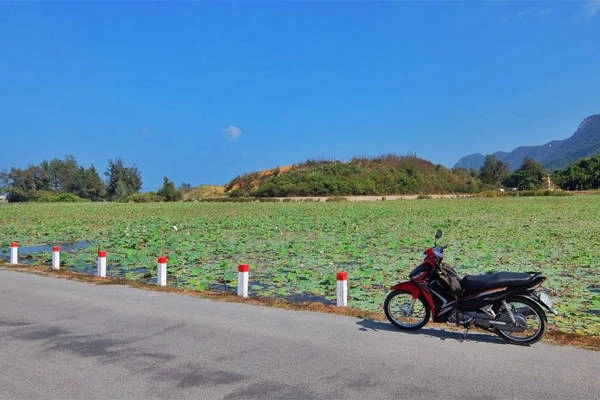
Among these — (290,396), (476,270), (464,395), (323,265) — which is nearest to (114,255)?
(323,265)

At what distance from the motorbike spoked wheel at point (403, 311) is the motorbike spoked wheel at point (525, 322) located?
918mm

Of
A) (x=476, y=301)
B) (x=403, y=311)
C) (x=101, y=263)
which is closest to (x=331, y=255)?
(x=101, y=263)

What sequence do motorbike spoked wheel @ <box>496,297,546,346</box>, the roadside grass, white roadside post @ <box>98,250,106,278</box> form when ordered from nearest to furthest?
motorbike spoked wheel @ <box>496,297,546,346</box>, the roadside grass, white roadside post @ <box>98,250,106,278</box>

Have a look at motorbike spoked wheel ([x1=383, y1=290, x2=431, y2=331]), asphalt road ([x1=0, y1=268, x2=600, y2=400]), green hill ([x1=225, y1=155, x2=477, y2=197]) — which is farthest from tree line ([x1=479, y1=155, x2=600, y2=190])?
asphalt road ([x1=0, y1=268, x2=600, y2=400])

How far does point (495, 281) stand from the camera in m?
5.08

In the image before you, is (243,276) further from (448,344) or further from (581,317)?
(581,317)

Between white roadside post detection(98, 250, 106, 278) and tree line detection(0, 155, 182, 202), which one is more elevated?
tree line detection(0, 155, 182, 202)

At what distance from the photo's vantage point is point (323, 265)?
440 inches

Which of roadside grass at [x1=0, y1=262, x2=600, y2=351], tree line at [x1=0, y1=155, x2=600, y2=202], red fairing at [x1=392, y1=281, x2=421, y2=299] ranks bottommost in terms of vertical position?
roadside grass at [x1=0, y1=262, x2=600, y2=351]

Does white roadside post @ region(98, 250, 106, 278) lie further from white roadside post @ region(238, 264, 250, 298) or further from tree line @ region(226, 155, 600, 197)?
tree line @ region(226, 155, 600, 197)

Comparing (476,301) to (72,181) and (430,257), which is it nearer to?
(430,257)

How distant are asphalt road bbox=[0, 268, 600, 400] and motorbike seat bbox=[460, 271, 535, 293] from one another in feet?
2.07

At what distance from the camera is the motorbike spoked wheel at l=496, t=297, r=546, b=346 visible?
4883 mm

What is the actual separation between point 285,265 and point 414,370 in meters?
7.22
